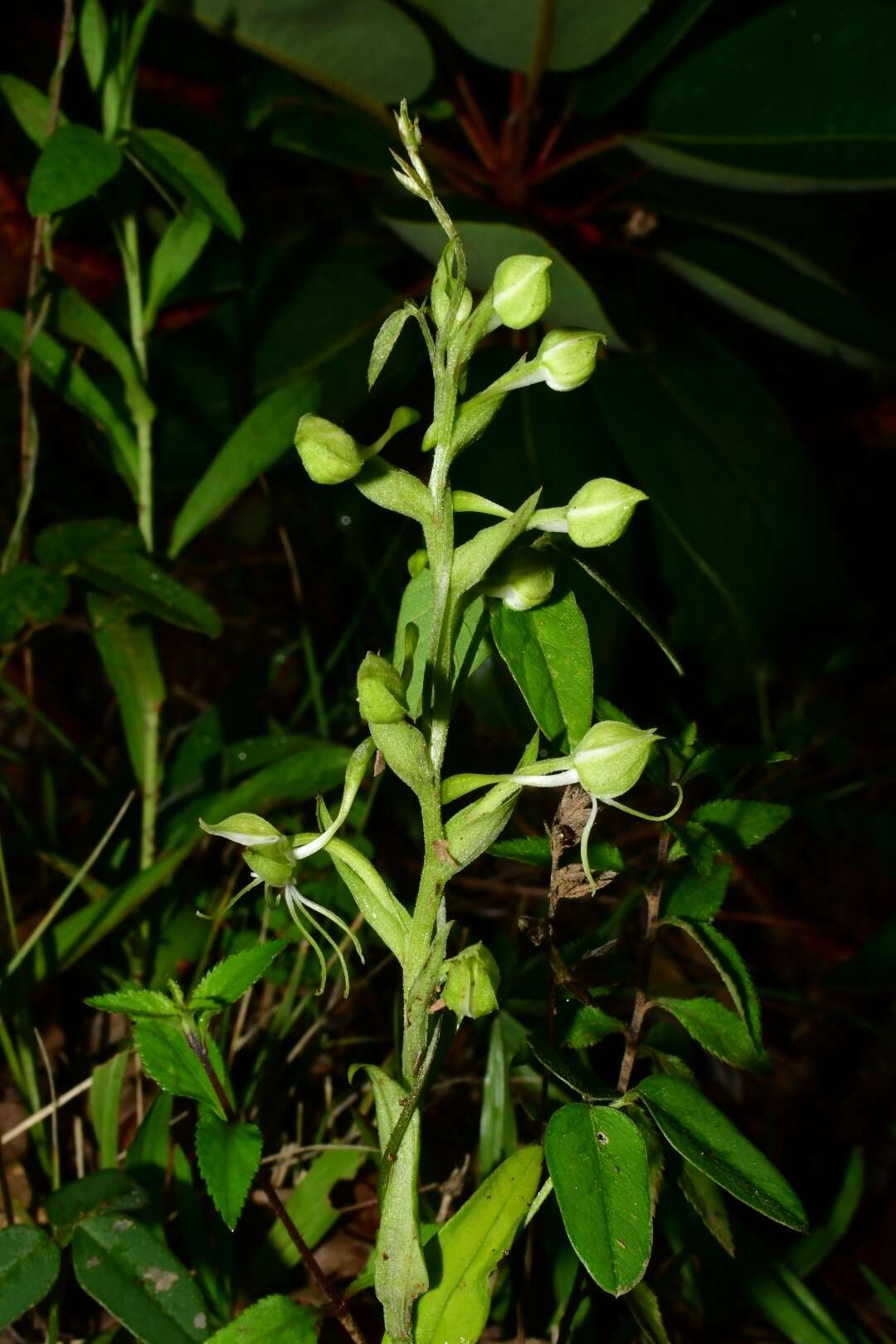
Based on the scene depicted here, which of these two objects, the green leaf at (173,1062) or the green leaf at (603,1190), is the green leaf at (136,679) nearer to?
the green leaf at (173,1062)

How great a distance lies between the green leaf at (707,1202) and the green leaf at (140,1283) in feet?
1.07

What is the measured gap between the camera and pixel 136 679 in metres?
1.22

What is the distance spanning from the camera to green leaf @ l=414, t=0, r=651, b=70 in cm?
172

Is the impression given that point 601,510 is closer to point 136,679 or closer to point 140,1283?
point 140,1283

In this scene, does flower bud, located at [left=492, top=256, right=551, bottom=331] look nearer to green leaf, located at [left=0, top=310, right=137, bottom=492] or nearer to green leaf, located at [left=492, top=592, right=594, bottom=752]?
green leaf, located at [left=492, top=592, right=594, bottom=752]

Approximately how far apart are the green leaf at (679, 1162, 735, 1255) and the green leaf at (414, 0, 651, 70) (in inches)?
61.5

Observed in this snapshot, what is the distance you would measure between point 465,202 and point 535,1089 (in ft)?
3.73

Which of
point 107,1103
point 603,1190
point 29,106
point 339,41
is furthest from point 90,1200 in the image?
point 339,41

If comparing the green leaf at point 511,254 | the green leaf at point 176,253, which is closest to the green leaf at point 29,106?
the green leaf at point 176,253

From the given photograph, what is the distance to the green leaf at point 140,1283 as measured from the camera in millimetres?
772

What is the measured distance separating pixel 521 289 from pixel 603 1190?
0.48 metres

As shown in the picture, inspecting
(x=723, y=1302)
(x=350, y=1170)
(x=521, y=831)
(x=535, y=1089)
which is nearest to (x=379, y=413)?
(x=521, y=831)

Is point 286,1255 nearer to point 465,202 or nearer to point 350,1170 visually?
point 350,1170

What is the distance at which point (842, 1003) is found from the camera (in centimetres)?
171
